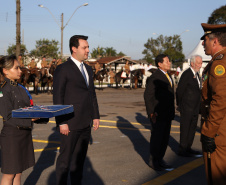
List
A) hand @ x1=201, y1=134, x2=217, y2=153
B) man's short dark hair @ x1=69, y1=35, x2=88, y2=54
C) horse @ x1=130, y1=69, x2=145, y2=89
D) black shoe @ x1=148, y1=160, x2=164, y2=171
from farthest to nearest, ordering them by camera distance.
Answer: horse @ x1=130, y1=69, x2=145, y2=89
black shoe @ x1=148, y1=160, x2=164, y2=171
man's short dark hair @ x1=69, y1=35, x2=88, y2=54
hand @ x1=201, y1=134, x2=217, y2=153

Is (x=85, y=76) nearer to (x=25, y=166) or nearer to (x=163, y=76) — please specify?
(x=25, y=166)

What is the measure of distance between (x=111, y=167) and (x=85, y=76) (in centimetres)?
218

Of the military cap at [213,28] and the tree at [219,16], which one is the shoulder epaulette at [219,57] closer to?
the military cap at [213,28]

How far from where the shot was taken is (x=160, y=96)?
6.20 metres

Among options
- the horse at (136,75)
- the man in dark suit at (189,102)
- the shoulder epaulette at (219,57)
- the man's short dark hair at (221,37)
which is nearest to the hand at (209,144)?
the shoulder epaulette at (219,57)

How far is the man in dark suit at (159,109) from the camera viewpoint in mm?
6117

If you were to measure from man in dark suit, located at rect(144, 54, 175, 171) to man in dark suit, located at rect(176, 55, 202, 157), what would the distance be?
93 cm

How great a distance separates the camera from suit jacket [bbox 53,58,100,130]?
4348 millimetres

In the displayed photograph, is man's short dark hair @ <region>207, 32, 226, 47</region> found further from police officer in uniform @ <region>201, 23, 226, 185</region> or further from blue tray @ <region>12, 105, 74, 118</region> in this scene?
blue tray @ <region>12, 105, 74, 118</region>

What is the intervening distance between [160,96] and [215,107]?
3.12 m

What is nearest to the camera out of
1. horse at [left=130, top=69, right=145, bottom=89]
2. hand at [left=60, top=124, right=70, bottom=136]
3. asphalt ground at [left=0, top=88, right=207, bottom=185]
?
hand at [left=60, top=124, right=70, bottom=136]

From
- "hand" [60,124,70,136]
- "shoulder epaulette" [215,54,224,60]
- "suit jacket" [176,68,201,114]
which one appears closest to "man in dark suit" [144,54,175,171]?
"suit jacket" [176,68,201,114]

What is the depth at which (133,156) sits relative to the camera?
6.91m

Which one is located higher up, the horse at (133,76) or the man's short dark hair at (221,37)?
the man's short dark hair at (221,37)
